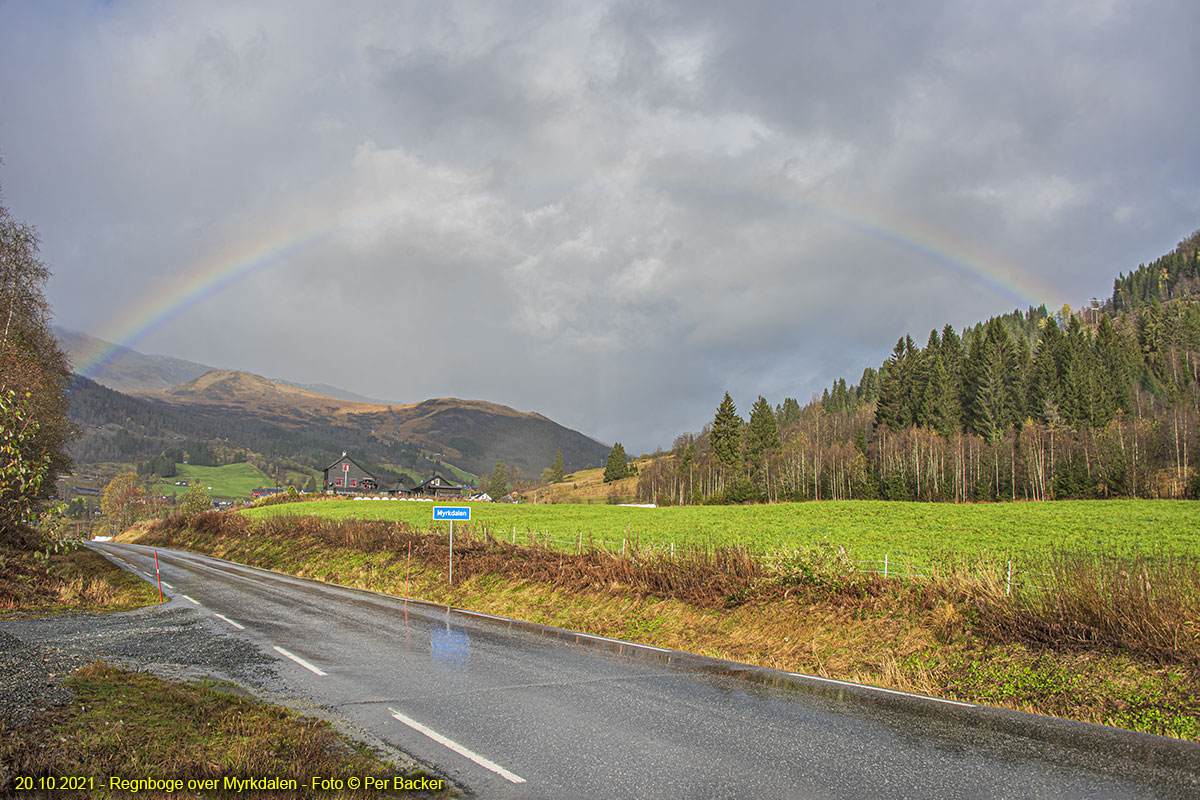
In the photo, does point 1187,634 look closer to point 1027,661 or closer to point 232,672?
point 1027,661

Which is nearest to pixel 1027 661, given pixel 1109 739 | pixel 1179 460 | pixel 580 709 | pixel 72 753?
pixel 1109 739

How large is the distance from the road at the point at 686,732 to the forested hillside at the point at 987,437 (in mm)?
93898

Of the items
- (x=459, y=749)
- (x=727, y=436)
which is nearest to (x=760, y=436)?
(x=727, y=436)

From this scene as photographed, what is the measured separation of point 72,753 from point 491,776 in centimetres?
359

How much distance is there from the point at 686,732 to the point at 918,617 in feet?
21.5

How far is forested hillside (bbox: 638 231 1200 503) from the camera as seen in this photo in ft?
305

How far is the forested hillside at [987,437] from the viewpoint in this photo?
305 ft

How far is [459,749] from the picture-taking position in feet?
22.2

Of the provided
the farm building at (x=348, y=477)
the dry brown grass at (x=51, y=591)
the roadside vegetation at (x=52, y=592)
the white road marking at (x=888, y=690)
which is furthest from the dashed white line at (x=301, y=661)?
the farm building at (x=348, y=477)

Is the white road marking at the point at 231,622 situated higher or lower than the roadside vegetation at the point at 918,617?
lower

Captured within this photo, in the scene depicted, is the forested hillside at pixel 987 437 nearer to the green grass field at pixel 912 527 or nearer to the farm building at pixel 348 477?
the green grass field at pixel 912 527

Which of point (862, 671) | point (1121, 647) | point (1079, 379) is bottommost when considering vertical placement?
point (862, 671)

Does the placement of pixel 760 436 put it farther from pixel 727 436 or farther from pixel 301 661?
pixel 301 661

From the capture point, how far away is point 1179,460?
90.6m
